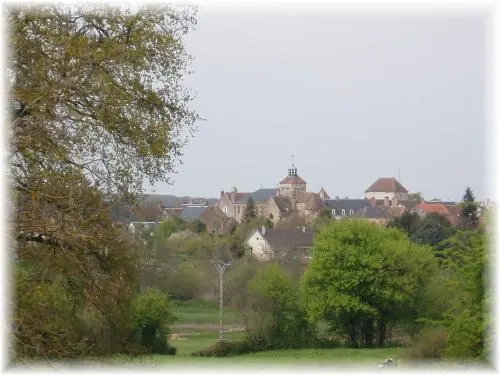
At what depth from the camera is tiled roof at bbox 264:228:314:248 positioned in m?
68.0

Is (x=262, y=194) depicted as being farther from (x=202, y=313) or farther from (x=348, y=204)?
(x=202, y=313)

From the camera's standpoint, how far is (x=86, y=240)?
6016 mm

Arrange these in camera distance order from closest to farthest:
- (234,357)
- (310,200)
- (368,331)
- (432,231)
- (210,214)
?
(234,357) < (368,331) < (432,231) < (210,214) < (310,200)

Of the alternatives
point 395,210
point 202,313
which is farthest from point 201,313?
point 395,210

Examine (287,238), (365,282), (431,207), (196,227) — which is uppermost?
(431,207)

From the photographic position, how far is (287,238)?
7288 centimetres

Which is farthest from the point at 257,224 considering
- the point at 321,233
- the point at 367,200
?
the point at 321,233

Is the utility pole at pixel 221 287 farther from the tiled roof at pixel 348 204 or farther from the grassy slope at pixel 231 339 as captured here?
the tiled roof at pixel 348 204

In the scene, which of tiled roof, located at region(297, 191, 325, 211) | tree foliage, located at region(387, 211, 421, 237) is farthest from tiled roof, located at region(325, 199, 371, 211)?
tree foliage, located at region(387, 211, 421, 237)

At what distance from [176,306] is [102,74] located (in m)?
33.8

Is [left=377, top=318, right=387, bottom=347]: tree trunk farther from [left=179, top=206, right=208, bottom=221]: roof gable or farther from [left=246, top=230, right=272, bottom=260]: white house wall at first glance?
[left=179, top=206, right=208, bottom=221]: roof gable

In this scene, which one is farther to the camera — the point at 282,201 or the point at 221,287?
the point at 282,201

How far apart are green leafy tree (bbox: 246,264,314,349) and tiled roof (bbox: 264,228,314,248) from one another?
2390 centimetres

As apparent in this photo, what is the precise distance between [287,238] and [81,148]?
66.2 metres
